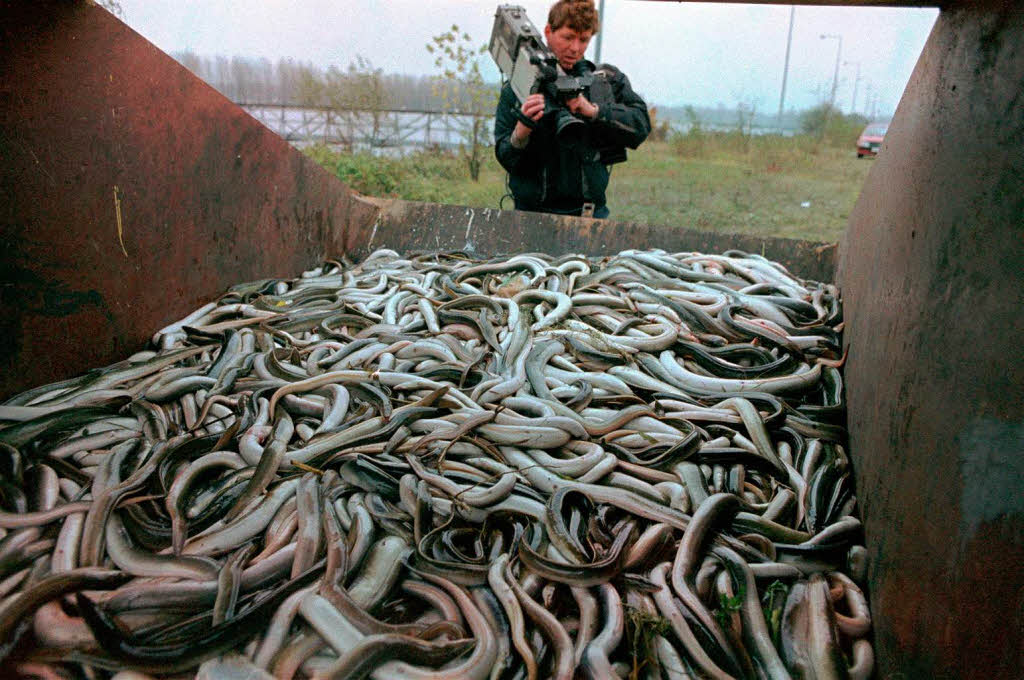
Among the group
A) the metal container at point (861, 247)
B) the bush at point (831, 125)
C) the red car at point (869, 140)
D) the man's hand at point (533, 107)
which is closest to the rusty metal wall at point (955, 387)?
the metal container at point (861, 247)

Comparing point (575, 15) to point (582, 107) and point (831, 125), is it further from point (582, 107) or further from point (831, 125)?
point (831, 125)

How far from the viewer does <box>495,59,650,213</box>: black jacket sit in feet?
12.0

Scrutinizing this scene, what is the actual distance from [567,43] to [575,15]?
0.47 feet

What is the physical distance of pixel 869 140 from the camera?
10.5 m

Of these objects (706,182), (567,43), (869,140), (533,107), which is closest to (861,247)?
(533,107)

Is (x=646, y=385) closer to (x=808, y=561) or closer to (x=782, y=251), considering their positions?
(x=808, y=561)

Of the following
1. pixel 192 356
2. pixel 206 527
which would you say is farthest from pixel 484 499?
pixel 192 356

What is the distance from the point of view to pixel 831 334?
245cm

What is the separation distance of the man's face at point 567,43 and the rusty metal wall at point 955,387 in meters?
2.10

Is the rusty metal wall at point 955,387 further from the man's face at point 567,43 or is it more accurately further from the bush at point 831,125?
the bush at point 831,125

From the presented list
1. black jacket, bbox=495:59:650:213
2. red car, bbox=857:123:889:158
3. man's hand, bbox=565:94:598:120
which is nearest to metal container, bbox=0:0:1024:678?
black jacket, bbox=495:59:650:213

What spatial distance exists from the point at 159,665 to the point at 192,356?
54.0 inches

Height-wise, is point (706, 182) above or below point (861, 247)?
above

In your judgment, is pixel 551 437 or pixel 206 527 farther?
pixel 551 437
